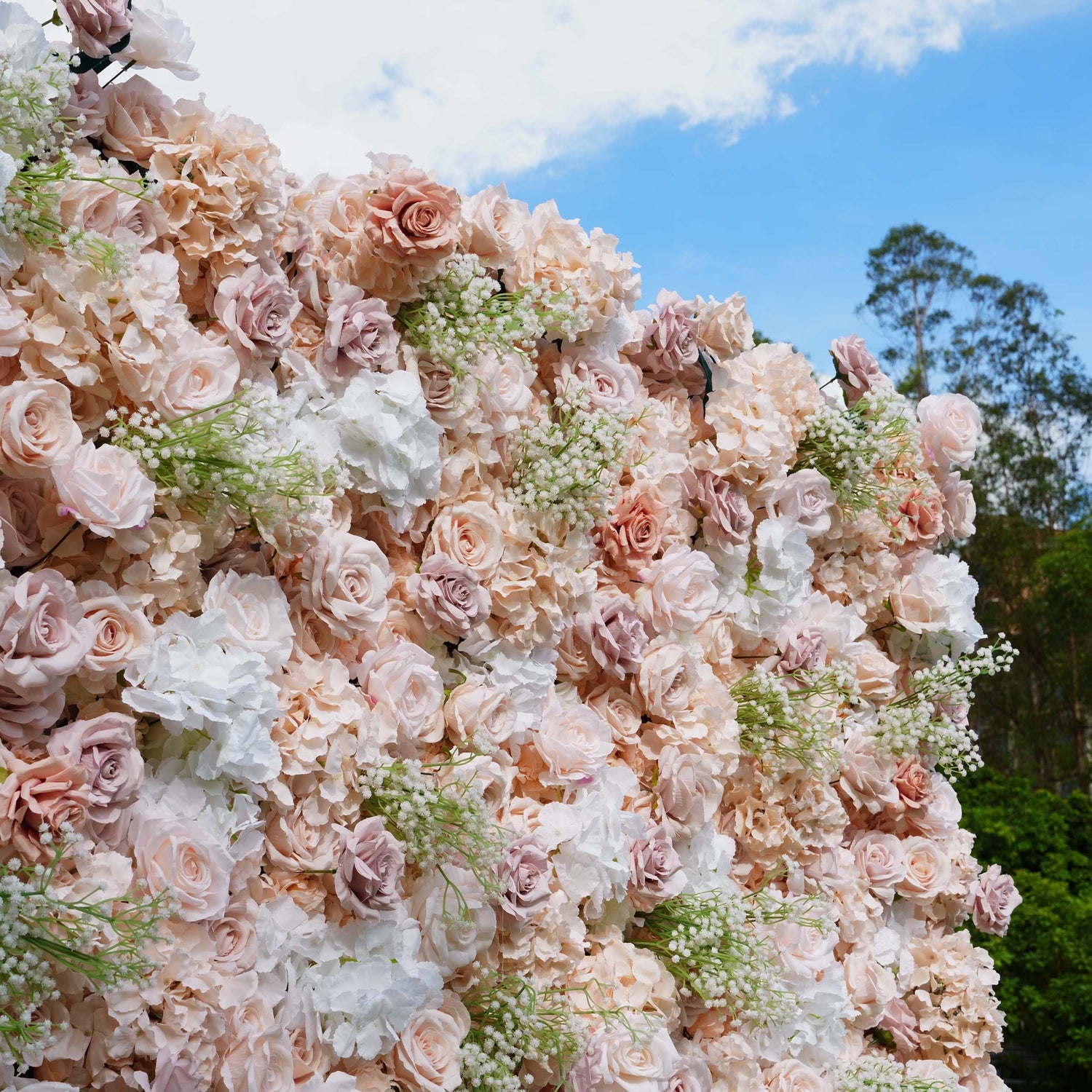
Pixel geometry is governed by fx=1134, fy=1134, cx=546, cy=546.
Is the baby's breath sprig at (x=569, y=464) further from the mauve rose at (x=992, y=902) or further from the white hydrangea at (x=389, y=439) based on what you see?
the mauve rose at (x=992, y=902)

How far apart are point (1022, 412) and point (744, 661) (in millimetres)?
17264

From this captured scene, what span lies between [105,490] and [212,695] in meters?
0.33

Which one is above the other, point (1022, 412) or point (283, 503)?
point (1022, 412)

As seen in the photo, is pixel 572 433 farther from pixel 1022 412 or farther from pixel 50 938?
pixel 1022 412

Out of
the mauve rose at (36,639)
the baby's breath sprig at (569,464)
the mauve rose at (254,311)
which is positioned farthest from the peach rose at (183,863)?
the baby's breath sprig at (569,464)

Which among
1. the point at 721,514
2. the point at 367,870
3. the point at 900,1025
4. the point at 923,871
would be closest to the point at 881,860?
the point at 923,871

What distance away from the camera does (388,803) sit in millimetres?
1958

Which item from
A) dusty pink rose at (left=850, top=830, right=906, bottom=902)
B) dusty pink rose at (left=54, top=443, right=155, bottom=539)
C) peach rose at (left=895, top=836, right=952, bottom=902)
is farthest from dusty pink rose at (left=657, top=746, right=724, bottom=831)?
dusty pink rose at (left=54, top=443, right=155, bottom=539)

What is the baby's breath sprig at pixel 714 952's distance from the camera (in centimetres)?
246

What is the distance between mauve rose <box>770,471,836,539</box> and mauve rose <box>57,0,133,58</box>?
191 centimetres

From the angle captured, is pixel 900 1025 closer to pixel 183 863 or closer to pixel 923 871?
pixel 923 871

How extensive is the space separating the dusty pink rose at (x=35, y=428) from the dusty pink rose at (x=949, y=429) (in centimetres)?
287

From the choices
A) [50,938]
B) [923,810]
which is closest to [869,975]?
[923,810]

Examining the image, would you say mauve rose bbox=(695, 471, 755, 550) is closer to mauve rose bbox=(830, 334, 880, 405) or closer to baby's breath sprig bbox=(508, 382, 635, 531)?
baby's breath sprig bbox=(508, 382, 635, 531)
